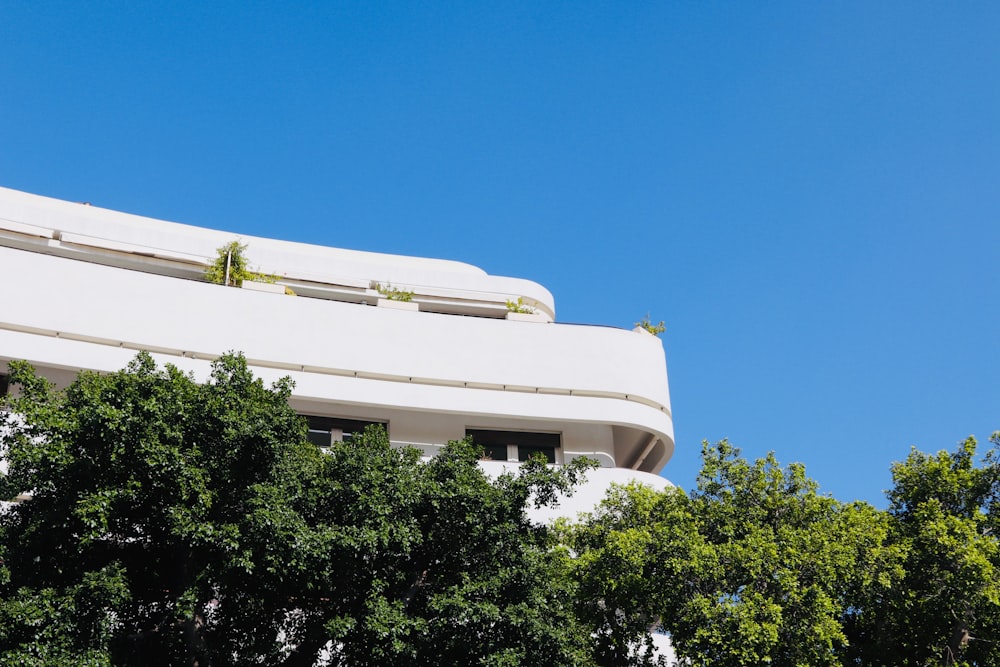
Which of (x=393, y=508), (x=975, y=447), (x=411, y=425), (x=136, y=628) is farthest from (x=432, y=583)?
(x=975, y=447)

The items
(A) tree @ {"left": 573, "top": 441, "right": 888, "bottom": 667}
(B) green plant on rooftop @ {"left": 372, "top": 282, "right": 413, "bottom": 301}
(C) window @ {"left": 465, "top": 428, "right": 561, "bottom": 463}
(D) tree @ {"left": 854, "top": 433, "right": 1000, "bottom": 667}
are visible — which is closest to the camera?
(A) tree @ {"left": 573, "top": 441, "right": 888, "bottom": 667}

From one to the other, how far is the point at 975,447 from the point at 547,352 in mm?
9908

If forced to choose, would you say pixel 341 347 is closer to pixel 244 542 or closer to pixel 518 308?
pixel 518 308

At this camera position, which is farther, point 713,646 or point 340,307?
point 340,307

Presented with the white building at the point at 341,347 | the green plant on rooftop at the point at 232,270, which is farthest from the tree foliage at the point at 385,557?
the green plant on rooftop at the point at 232,270

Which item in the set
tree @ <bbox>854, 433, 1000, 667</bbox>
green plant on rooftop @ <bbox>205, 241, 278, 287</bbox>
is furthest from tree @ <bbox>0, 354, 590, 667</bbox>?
A: green plant on rooftop @ <bbox>205, 241, 278, 287</bbox>

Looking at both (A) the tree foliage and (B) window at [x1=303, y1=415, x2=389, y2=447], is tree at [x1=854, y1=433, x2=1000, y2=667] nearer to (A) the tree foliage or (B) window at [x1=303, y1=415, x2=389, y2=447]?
(A) the tree foliage

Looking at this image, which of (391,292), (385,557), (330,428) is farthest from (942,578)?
(391,292)

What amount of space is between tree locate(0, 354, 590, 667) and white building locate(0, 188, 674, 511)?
7.04 metres

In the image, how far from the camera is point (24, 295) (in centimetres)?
2172

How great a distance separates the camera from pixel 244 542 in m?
13.9

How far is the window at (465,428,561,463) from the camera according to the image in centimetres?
2444

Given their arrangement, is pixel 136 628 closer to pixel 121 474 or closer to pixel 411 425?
pixel 121 474

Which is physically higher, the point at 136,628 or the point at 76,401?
the point at 76,401
